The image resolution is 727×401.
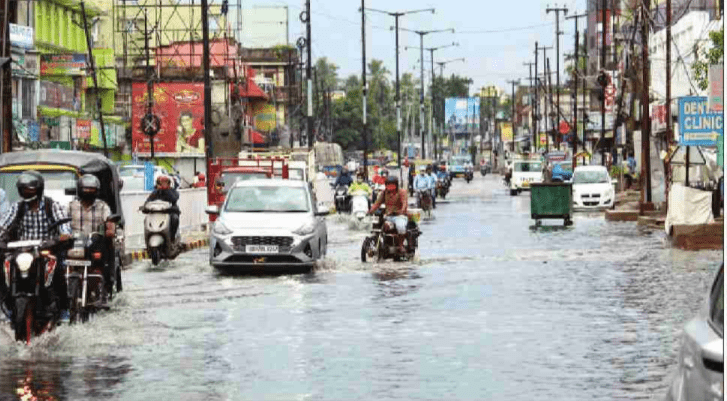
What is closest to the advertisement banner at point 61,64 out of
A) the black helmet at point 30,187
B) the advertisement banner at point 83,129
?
the advertisement banner at point 83,129

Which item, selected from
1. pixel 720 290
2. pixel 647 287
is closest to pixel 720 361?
pixel 720 290

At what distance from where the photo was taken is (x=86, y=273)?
1798 centimetres

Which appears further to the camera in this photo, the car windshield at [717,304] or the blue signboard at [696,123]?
the blue signboard at [696,123]

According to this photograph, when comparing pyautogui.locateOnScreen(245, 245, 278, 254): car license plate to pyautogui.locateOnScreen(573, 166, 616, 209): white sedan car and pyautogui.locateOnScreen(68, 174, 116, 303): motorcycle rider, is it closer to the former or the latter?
pyautogui.locateOnScreen(68, 174, 116, 303): motorcycle rider

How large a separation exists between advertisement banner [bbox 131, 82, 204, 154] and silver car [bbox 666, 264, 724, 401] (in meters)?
91.6

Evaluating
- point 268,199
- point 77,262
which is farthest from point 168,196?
point 77,262

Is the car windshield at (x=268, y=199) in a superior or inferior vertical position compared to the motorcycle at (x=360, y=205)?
superior

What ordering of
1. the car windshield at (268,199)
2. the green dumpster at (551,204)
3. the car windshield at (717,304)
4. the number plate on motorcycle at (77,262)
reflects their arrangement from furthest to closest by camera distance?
the green dumpster at (551,204), the car windshield at (268,199), the number plate on motorcycle at (77,262), the car windshield at (717,304)

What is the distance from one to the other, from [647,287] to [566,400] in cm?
1165

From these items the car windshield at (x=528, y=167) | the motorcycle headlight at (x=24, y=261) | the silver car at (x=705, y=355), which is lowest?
the car windshield at (x=528, y=167)

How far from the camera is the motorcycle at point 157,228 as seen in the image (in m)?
28.8

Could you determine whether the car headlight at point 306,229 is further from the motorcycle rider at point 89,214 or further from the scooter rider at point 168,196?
the motorcycle rider at point 89,214

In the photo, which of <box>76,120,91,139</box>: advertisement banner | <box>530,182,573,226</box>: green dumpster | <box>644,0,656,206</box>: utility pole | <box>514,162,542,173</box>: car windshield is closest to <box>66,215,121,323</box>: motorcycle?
<box>530,182,573,226</box>: green dumpster

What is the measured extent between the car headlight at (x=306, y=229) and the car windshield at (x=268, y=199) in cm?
82
